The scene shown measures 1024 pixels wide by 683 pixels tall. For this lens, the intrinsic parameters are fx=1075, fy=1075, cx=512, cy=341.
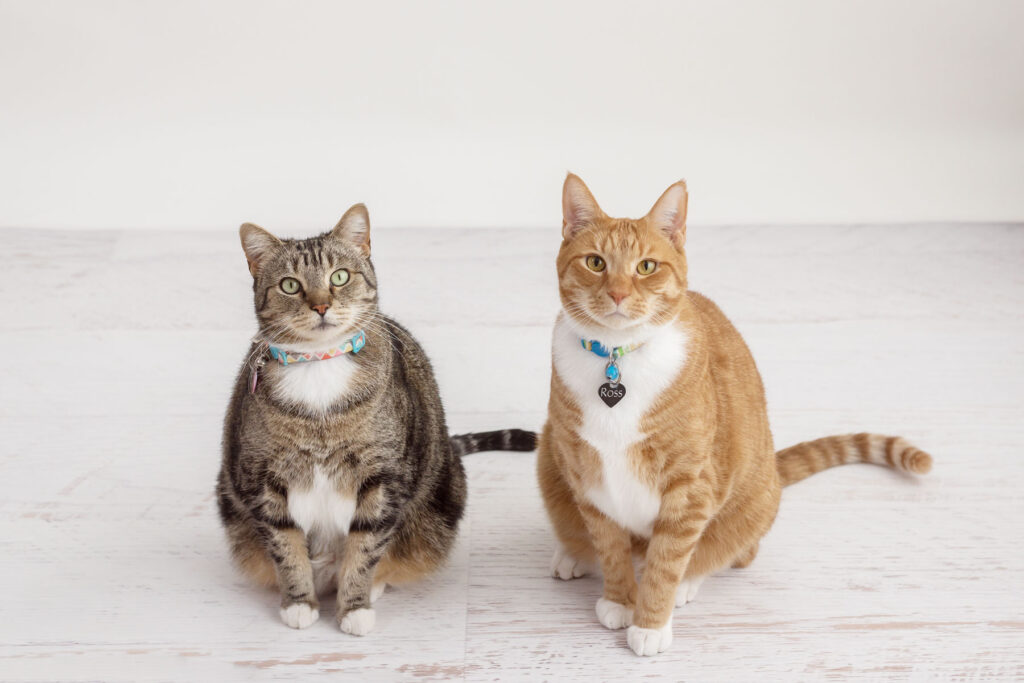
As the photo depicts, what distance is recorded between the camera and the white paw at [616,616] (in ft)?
8.18

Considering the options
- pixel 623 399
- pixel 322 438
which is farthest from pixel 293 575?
pixel 623 399

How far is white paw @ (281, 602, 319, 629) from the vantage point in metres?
2.47

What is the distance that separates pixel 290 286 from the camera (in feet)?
7.60

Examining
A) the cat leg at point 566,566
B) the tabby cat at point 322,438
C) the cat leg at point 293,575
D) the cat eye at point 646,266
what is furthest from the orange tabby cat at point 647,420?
the cat leg at point 293,575

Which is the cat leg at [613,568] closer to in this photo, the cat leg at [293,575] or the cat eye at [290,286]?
the cat leg at [293,575]

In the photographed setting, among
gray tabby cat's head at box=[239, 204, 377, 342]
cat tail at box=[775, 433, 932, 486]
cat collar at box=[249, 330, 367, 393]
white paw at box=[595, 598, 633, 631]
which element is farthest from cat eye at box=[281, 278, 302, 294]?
cat tail at box=[775, 433, 932, 486]

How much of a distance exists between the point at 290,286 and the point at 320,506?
1.62ft

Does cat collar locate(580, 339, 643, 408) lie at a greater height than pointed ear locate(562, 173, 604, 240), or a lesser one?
lesser

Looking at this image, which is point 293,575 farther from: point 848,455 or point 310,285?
point 848,455

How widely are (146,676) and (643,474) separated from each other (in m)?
1.17

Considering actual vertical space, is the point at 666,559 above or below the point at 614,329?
below

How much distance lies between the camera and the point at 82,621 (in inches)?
99.0

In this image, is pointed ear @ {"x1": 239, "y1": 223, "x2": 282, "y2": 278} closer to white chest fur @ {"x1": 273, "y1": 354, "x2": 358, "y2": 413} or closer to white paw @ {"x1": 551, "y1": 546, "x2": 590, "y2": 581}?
white chest fur @ {"x1": 273, "y1": 354, "x2": 358, "y2": 413}

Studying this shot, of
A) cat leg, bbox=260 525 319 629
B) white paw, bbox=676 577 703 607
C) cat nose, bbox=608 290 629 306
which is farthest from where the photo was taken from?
white paw, bbox=676 577 703 607
